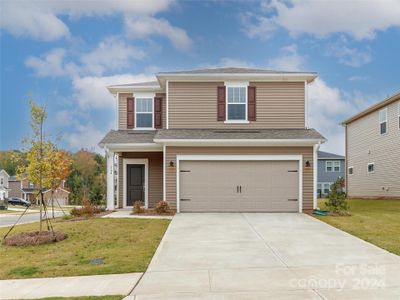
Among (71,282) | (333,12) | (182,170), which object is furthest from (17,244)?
(333,12)

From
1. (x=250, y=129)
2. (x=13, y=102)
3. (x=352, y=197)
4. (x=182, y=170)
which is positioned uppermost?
(x=13, y=102)

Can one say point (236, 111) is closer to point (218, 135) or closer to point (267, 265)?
point (218, 135)

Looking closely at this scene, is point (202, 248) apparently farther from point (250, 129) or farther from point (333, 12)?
point (333, 12)

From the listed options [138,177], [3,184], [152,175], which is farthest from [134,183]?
[3,184]

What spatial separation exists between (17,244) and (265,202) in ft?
31.2

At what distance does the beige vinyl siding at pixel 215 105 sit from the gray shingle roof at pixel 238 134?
12.8 inches

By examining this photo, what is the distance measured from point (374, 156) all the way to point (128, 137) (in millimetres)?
16273

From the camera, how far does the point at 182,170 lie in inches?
642

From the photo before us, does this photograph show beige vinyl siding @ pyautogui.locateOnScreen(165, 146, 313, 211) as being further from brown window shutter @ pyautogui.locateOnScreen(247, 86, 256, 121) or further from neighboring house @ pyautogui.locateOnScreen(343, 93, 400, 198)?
neighboring house @ pyautogui.locateOnScreen(343, 93, 400, 198)

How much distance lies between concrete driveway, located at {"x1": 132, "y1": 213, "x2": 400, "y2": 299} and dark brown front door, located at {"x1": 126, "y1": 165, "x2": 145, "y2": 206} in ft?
22.1

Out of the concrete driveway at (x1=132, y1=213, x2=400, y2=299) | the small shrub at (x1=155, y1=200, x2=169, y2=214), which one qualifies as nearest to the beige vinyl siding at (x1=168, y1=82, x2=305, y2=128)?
the small shrub at (x1=155, y1=200, x2=169, y2=214)

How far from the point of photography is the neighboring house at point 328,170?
44438 millimetres

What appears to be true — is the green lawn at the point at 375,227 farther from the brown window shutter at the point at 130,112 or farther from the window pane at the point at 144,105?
the brown window shutter at the point at 130,112

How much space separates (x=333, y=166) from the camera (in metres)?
44.6
